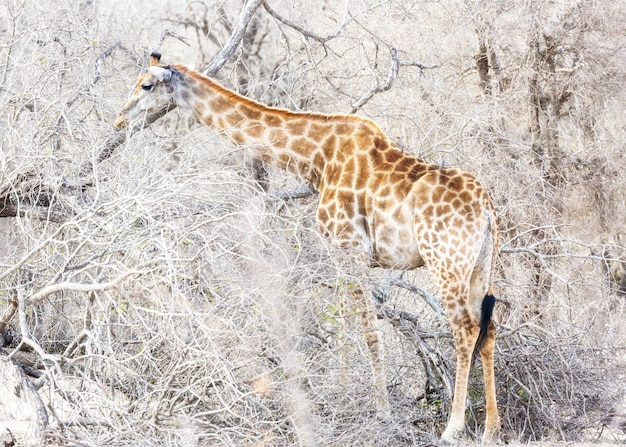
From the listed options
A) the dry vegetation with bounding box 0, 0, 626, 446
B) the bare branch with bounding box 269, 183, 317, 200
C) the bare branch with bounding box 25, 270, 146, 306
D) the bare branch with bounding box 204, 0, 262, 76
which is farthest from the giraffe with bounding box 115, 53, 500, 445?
the bare branch with bounding box 25, 270, 146, 306

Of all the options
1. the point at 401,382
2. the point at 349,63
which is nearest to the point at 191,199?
the point at 401,382

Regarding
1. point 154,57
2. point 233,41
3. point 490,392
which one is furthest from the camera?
point 233,41

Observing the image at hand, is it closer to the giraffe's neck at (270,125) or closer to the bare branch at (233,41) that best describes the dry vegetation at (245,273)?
the bare branch at (233,41)

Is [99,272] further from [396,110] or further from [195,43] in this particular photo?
[195,43]

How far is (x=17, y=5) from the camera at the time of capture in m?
8.35

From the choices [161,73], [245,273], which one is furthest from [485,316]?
[161,73]

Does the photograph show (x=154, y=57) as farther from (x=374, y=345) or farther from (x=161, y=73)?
(x=374, y=345)

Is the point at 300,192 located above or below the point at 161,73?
below

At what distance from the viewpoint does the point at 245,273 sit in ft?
21.0

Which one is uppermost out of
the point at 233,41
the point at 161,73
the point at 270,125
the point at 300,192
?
the point at 233,41

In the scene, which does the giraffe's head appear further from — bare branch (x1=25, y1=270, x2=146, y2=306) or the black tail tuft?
the black tail tuft

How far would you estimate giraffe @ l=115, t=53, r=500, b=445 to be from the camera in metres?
7.44

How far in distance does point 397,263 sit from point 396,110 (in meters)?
4.00

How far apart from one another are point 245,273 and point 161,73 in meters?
2.49
